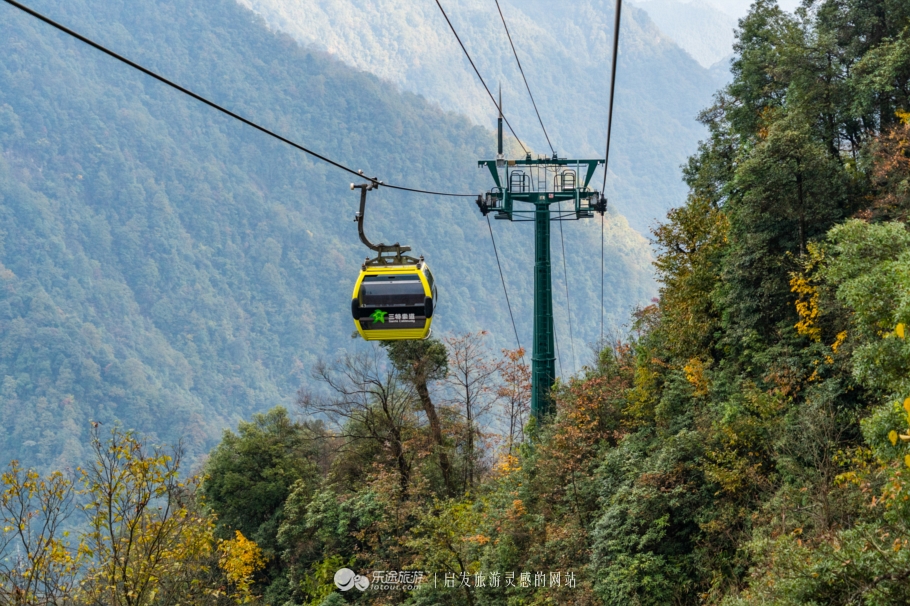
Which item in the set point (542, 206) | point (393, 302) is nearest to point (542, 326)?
point (542, 206)

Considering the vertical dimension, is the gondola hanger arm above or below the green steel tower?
below

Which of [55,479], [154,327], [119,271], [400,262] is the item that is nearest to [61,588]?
[55,479]

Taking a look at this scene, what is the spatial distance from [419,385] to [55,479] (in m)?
19.9

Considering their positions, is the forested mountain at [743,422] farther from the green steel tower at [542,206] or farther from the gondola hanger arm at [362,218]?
the gondola hanger arm at [362,218]

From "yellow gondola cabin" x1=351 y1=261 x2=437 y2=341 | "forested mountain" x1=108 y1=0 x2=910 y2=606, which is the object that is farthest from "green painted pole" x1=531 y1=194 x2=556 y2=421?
"yellow gondola cabin" x1=351 y1=261 x2=437 y2=341

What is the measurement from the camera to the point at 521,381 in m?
38.2

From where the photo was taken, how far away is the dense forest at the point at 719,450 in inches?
432

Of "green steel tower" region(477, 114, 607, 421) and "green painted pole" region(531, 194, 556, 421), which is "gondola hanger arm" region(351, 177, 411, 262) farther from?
"green painted pole" region(531, 194, 556, 421)

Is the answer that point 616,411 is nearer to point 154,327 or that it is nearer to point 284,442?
point 284,442

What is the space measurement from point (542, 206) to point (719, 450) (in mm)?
13670

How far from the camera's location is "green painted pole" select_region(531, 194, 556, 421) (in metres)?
27.7

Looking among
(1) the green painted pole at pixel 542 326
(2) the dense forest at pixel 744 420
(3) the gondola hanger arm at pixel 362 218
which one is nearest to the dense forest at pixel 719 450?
(2) the dense forest at pixel 744 420

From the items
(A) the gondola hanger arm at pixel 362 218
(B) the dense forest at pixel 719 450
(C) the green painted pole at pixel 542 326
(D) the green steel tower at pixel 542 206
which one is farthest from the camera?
(C) the green painted pole at pixel 542 326

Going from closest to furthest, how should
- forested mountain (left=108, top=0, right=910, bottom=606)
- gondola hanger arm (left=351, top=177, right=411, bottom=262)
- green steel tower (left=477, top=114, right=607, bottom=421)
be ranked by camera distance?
1. gondola hanger arm (left=351, top=177, right=411, bottom=262)
2. forested mountain (left=108, top=0, right=910, bottom=606)
3. green steel tower (left=477, top=114, right=607, bottom=421)
